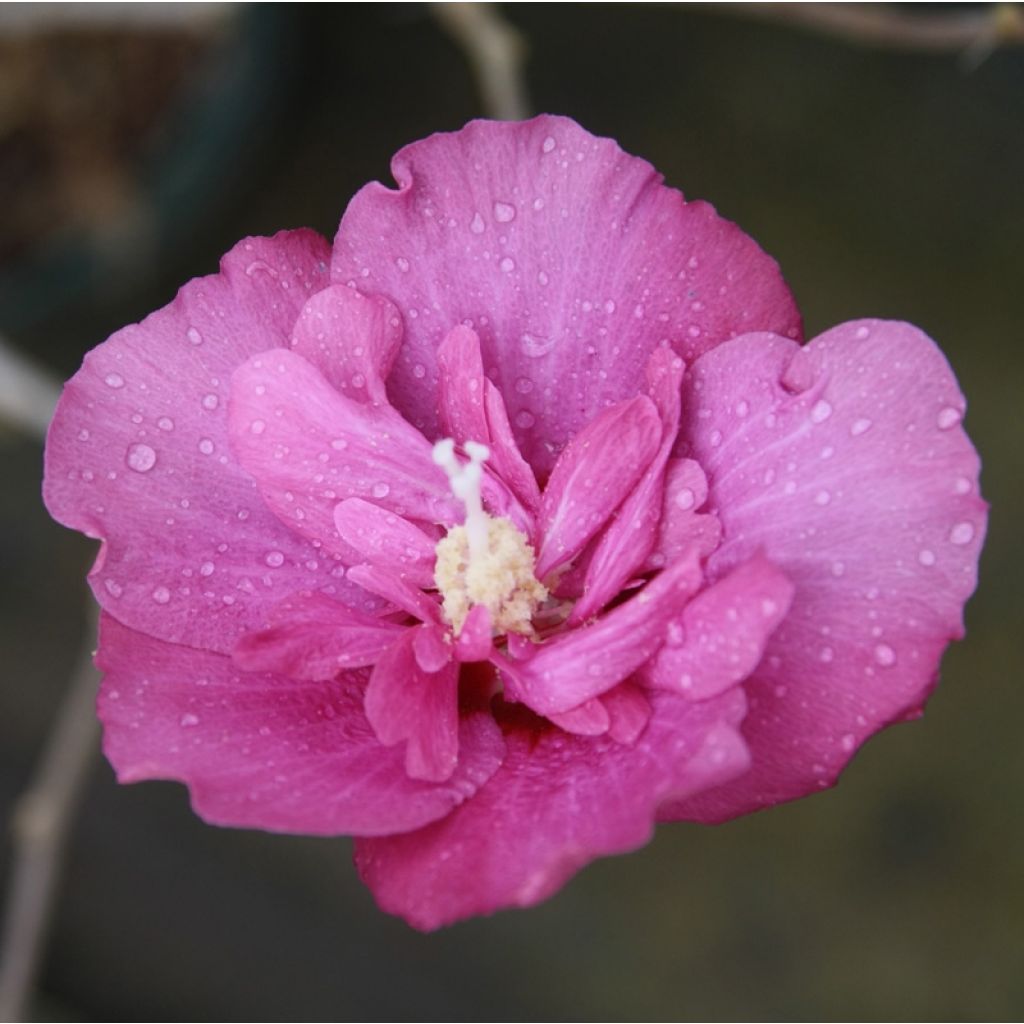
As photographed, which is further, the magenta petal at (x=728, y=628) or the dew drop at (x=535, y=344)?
the dew drop at (x=535, y=344)

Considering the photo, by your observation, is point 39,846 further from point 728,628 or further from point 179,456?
point 728,628

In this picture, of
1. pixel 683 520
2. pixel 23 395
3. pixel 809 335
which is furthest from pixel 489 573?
pixel 809 335

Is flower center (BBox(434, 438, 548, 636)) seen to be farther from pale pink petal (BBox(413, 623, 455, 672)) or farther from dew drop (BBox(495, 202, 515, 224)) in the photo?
dew drop (BBox(495, 202, 515, 224))

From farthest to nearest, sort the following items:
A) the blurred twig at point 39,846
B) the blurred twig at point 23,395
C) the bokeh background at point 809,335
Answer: the bokeh background at point 809,335
the blurred twig at point 23,395
the blurred twig at point 39,846

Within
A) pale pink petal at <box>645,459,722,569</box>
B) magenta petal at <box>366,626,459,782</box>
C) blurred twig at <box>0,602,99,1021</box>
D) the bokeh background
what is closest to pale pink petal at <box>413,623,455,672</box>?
magenta petal at <box>366,626,459,782</box>

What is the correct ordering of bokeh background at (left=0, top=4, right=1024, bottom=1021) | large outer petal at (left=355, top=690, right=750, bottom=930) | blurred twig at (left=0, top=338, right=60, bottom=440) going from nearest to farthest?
large outer petal at (left=355, top=690, right=750, bottom=930) < blurred twig at (left=0, top=338, right=60, bottom=440) < bokeh background at (left=0, top=4, right=1024, bottom=1021)

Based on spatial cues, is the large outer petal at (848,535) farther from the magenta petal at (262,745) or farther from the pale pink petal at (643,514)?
the magenta petal at (262,745)

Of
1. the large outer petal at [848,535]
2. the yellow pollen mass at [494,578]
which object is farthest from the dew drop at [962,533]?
the yellow pollen mass at [494,578]
